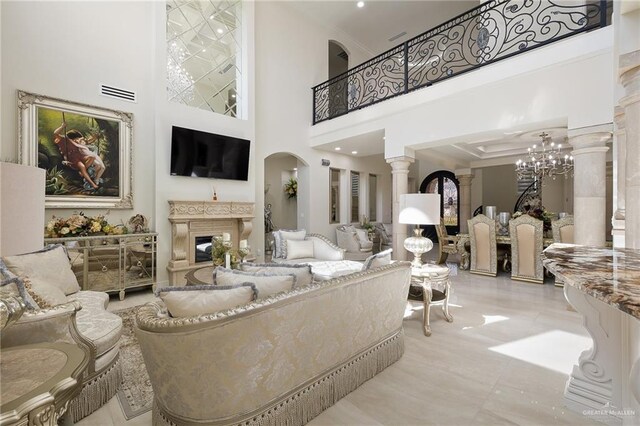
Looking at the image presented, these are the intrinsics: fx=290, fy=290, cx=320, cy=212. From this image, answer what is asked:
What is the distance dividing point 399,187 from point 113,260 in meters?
4.75

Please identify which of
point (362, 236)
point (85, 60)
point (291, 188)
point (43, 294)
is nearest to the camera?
point (43, 294)

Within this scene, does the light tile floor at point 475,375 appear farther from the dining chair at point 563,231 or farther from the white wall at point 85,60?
the white wall at point 85,60

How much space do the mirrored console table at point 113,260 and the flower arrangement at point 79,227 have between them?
0.48 ft

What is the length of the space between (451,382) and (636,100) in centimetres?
204

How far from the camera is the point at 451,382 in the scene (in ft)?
6.80

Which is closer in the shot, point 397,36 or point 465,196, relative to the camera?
point 397,36

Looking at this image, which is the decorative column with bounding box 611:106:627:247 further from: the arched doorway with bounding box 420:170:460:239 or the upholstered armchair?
the arched doorway with bounding box 420:170:460:239

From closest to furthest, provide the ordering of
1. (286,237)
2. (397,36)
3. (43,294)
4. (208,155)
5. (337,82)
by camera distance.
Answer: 1. (43,294)
2. (286,237)
3. (208,155)
4. (337,82)
5. (397,36)

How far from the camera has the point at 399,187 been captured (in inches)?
216

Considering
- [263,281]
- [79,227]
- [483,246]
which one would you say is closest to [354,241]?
[483,246]

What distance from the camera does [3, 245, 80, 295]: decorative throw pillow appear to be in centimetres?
211

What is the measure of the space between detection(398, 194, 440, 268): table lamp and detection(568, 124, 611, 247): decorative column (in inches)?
77.4

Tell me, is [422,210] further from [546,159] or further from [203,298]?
[546,159]

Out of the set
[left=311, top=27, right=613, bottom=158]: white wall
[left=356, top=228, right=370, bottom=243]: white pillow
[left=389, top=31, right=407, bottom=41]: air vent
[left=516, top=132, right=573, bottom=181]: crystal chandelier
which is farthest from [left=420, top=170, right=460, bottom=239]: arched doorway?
[left=311, top=27, right=613, bottom=158]: white wall
